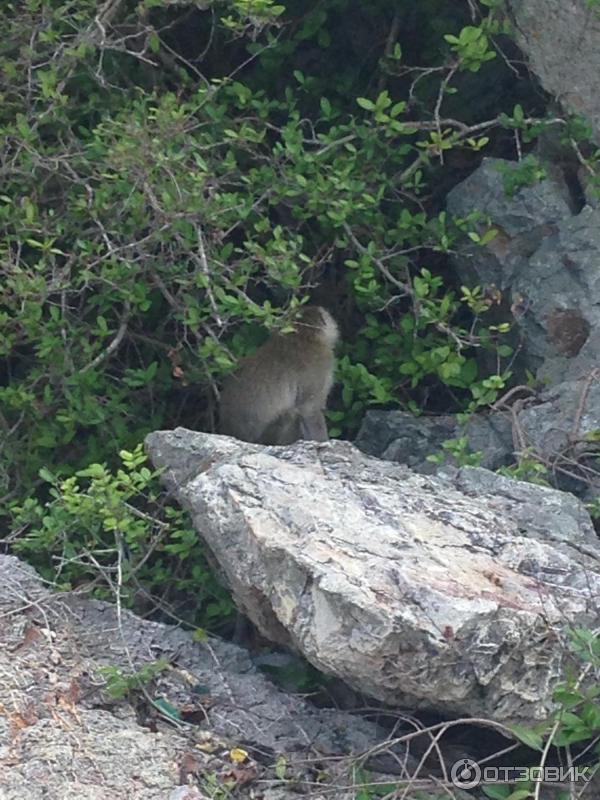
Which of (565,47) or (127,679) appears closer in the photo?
(127,679)

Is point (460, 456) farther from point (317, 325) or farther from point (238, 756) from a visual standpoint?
point (238, 756)

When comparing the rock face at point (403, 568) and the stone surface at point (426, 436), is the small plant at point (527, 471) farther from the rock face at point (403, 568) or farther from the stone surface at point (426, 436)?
the stone surface at point (426, 436)

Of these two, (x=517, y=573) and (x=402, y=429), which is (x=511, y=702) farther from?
(x=402, y=429)

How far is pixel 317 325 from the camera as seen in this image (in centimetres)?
627

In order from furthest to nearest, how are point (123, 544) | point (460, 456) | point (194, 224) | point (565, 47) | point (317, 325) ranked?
point (317, 325)
point (565, 47)
point (194, 224)
point (460, 456)
point (123, 544)

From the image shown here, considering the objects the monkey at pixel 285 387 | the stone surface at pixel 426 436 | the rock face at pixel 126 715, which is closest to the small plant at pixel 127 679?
the rock face at pixel 126 715

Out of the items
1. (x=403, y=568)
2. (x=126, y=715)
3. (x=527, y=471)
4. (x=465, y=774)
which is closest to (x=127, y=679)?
(x=126, y=715)

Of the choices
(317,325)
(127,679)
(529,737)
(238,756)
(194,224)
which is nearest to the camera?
(529,737)

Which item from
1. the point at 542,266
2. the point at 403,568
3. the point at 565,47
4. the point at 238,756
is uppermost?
the point at 565,47

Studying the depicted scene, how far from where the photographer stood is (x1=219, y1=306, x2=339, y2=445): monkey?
6289 mm

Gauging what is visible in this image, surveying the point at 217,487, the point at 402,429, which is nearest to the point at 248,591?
the point at 217,487

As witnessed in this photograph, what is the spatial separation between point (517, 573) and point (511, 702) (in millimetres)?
409

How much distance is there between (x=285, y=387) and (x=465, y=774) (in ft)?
8.13

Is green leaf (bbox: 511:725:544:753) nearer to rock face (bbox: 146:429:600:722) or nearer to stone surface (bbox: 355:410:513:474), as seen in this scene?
rock face (bbox: 146:429:600:722)
